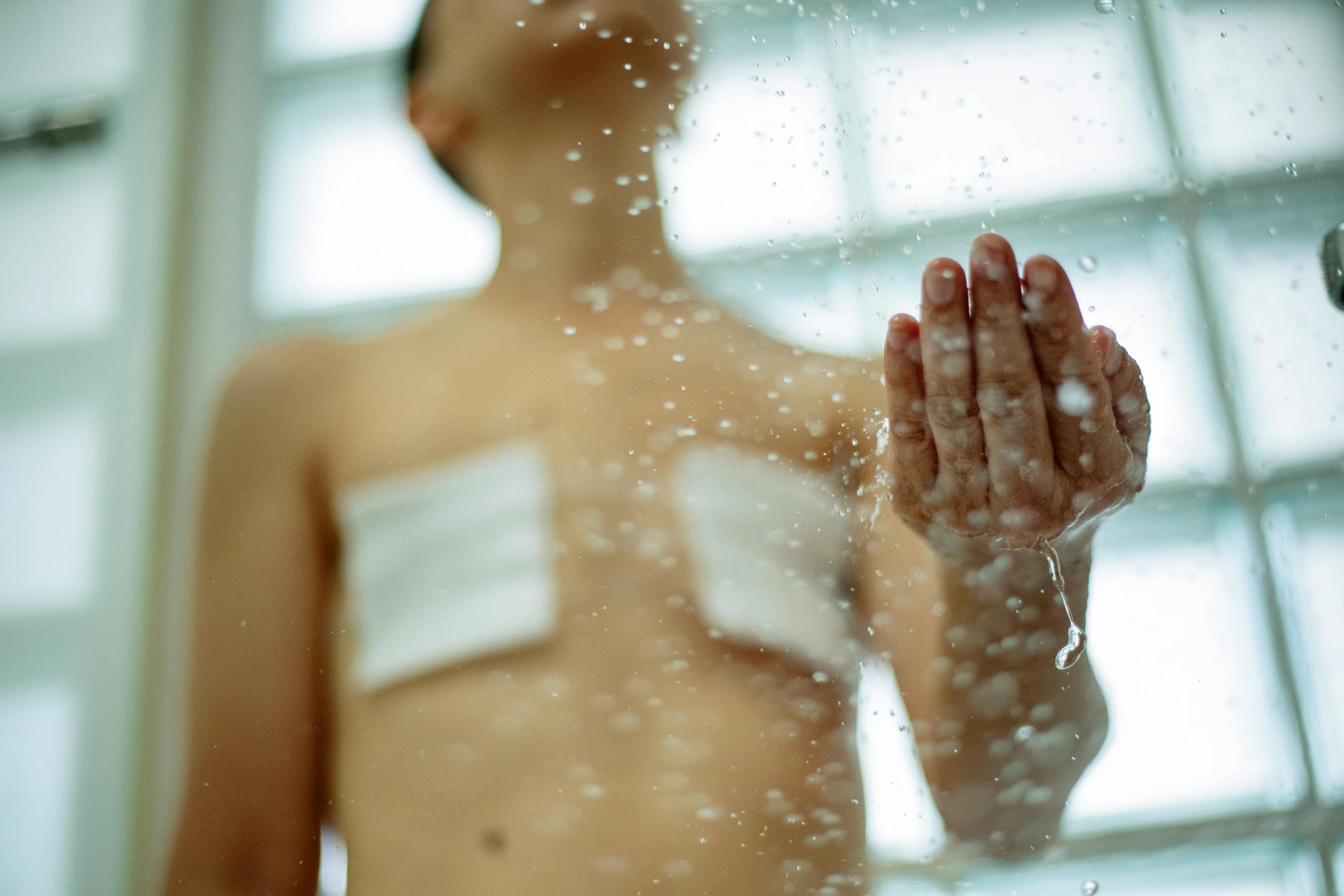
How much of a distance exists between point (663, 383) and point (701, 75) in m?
0.12

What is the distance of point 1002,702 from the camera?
0.97 ft

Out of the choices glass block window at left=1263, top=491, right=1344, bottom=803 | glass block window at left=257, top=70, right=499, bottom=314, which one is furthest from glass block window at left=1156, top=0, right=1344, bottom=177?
glass block window at left=257, top=70, right=499, bottom=314

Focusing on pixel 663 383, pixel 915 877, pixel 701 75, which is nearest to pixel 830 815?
pixel 915 877

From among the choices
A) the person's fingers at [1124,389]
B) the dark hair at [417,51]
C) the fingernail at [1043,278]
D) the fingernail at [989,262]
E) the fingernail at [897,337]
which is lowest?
the person's fingers at [1124,389]

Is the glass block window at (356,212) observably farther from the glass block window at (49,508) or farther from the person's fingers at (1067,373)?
the person's fingers at (1067,373)

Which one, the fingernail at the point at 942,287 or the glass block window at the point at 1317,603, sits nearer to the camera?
the fingernail at the point at 942,287

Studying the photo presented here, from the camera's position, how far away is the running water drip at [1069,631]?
0.29 metres

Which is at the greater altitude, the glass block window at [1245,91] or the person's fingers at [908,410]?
the glass block window at [1245,91]

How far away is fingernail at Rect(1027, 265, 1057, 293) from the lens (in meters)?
0.22

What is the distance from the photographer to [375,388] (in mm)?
348

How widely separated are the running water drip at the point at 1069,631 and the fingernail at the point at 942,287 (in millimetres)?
101

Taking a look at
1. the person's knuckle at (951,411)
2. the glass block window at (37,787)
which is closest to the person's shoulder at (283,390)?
the glass block window at (37,787)

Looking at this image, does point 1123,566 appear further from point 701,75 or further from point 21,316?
point 21,316

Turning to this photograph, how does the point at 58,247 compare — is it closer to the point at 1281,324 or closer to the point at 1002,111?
the point at 1002,111
